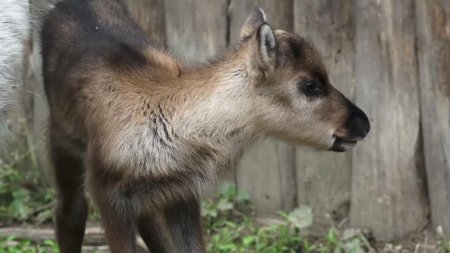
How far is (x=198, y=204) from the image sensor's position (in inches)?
275

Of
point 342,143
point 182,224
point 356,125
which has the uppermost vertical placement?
point 356,125

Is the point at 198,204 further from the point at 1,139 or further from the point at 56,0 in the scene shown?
the point at 56,0

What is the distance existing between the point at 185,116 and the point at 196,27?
1.98m

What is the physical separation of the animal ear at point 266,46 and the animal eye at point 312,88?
0.76ft

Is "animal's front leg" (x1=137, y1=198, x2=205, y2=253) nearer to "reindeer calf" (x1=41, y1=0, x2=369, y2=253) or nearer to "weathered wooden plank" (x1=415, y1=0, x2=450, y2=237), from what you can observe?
"reindeer calf" (x1=41, y1=0, x2=369, y2=253)

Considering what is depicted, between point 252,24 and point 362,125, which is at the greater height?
point 252,24

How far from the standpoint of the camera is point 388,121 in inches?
302

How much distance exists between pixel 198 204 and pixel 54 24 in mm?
1433

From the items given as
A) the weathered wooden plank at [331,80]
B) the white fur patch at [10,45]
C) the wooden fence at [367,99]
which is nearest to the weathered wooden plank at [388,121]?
the wooden fence at [367,99]

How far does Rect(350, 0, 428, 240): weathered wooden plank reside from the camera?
753 centimetres

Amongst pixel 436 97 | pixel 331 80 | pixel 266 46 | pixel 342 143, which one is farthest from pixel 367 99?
pixel 266 46

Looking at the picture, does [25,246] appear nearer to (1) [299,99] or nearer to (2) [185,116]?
(2) [185,116]

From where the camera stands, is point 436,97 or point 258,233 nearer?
point 436,97

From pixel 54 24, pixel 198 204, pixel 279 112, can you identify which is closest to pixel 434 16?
pixel 279 112
